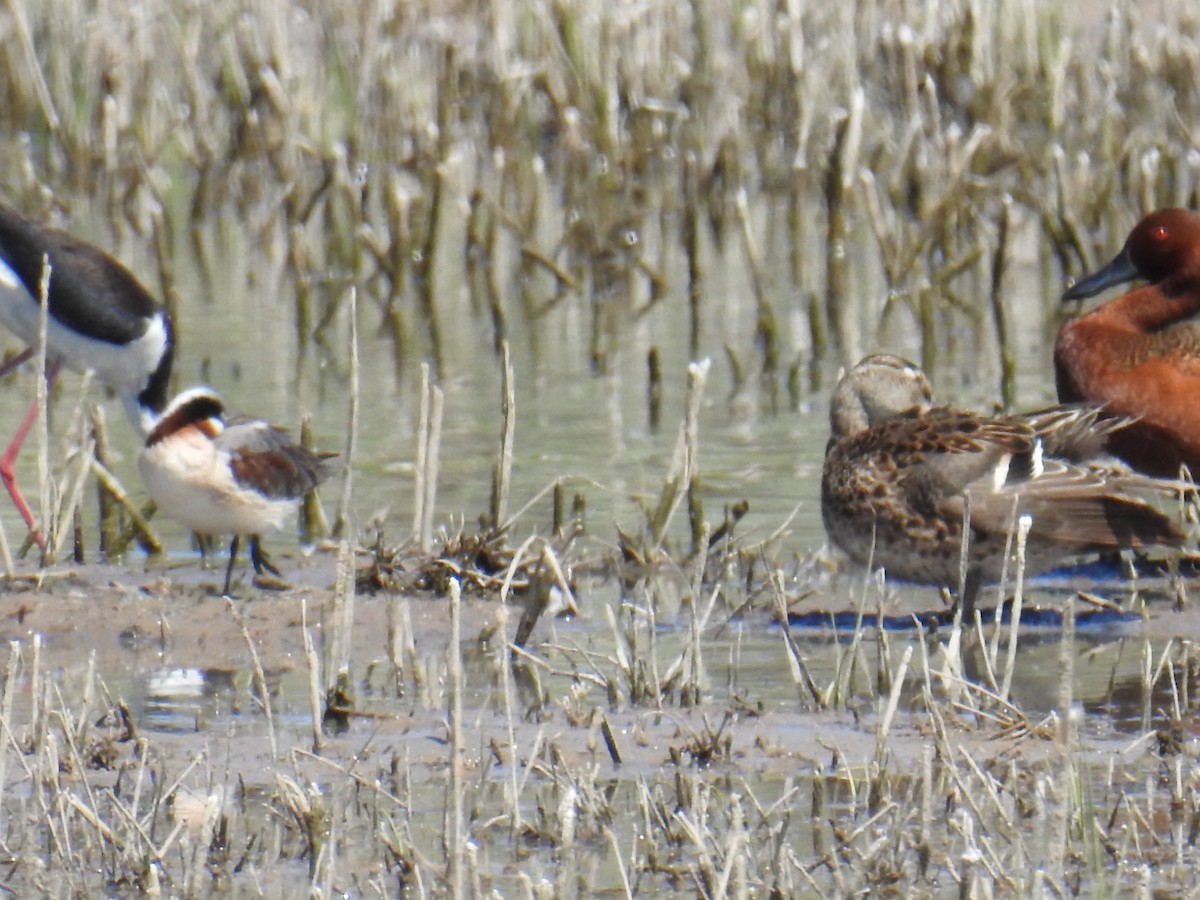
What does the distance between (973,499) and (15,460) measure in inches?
156

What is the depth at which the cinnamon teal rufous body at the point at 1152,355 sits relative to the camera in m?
7.02

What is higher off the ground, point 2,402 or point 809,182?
point 809,182

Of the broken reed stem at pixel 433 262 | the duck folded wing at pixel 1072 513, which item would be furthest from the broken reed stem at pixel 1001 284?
the duck folded wing at pixel 1072 513

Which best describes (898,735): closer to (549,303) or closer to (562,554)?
(562,554)

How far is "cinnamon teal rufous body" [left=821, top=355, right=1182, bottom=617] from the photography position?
234 inches

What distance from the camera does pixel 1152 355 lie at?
7.22 metres

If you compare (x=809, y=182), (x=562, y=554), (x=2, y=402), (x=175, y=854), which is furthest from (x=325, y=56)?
(x=175, y=854)

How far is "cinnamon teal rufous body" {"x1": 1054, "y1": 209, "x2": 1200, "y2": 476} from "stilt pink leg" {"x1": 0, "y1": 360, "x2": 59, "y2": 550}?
3.15 m

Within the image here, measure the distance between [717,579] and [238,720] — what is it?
1554 millimetres

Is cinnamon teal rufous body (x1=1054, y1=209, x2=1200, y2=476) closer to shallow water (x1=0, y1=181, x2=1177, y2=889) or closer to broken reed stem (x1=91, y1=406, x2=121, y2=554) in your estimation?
shallow water (x1=0, y1=181, x2=1177, y2=889)

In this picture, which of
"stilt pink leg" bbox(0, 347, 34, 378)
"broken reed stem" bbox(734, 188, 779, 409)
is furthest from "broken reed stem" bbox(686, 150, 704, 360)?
"stilt pink leg" bbox(0, 347, 34, 378)

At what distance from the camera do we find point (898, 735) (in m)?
4.77

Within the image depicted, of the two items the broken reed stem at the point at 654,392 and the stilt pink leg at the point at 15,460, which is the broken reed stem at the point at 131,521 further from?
the broken reed stem at the point at 654,392

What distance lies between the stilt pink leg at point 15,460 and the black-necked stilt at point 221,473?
1.31 ft
